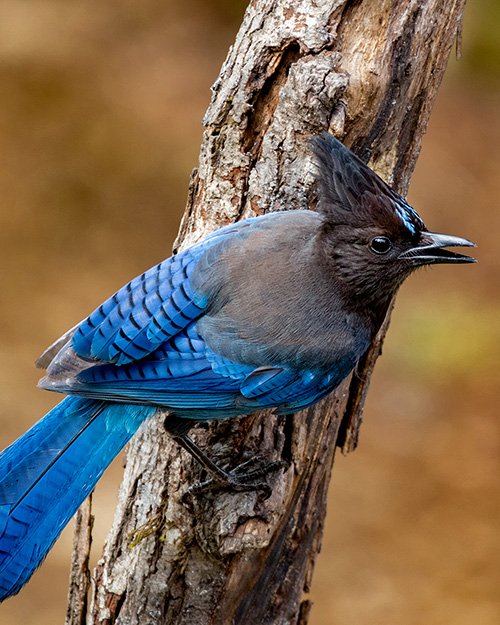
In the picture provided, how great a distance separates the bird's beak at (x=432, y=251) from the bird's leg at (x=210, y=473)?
958 millimetres

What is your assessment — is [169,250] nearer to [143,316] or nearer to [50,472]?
[143,316]

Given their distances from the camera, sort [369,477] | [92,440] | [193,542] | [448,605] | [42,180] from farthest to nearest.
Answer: [42,180], [369,477], [448,605], [193,542], [92,440]

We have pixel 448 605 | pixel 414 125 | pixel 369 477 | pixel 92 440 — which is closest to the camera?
pixel 92 440

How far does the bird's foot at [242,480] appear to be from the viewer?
2.89 meters

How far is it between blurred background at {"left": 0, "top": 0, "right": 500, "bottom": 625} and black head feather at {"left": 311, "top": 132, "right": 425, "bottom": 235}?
327 cm

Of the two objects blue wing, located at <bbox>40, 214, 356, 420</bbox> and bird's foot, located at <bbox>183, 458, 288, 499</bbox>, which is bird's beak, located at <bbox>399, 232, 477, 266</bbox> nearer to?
blue wing, located at <bbox>40, 214, 356, 420</bbox>

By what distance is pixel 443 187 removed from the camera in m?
8.16

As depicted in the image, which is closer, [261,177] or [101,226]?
[261,177]

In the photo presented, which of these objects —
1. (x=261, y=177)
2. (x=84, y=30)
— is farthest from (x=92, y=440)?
(x=84, y=30)

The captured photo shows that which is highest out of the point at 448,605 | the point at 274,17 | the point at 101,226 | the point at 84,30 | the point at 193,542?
the point at 84,30

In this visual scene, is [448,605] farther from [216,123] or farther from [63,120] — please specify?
[63,120]

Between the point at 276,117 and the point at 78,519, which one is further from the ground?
the point at 276,117

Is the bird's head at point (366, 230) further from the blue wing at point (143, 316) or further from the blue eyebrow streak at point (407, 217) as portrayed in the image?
the blue wing at point (143, 316)

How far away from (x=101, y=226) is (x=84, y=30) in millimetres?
2031
